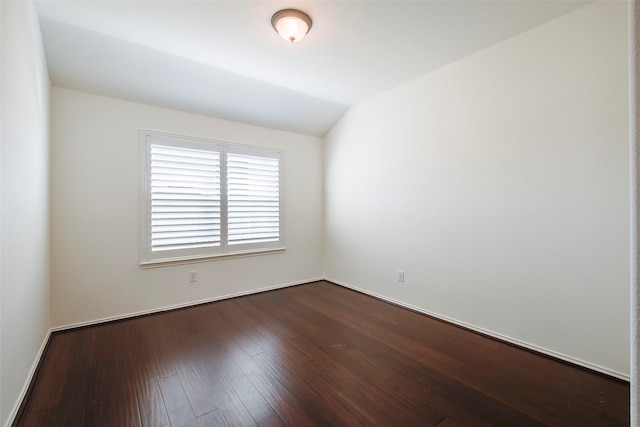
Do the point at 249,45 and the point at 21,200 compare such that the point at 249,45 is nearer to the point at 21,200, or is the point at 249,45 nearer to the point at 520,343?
the point at 21,200

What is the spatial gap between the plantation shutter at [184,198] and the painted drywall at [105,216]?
196mm

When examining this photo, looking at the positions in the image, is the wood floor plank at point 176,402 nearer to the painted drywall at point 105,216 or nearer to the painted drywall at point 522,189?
the painted drywall at point 105,216

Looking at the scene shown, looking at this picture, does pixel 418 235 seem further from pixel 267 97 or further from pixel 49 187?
pixel 49 187

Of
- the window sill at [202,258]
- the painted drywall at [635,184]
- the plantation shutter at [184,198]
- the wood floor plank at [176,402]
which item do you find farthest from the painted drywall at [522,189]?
the wood floor plank at [176,402]

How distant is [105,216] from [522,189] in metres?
3.88

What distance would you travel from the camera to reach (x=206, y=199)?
3.46 m

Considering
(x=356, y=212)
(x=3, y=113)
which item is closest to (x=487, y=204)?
(x=356, y=212)

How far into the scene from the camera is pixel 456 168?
2.84 metres

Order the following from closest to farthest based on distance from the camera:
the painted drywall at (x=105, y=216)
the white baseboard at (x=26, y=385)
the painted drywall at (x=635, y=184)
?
the painted drywall at (x=635, y=184) → the white baseboard at (x=26, y=385) → the painted drywall at (x=105, y=216)

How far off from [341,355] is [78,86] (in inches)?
133

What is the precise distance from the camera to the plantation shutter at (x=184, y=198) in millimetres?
3154

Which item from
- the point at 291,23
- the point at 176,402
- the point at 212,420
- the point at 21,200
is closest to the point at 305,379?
the point at 212,420

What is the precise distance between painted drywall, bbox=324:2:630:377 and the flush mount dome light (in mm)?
1526

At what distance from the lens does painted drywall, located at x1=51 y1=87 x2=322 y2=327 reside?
8.86 feet
